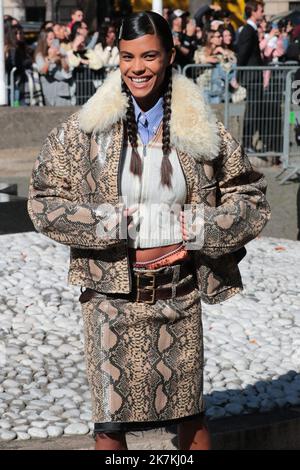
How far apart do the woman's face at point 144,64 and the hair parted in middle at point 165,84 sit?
0.02 meters

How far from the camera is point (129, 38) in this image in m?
3.84

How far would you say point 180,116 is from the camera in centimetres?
395

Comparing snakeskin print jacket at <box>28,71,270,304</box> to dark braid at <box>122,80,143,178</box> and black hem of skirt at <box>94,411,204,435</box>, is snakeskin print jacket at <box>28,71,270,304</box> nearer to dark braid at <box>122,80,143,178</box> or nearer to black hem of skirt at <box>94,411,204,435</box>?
dark braid at <box>122,80,143,178</box>

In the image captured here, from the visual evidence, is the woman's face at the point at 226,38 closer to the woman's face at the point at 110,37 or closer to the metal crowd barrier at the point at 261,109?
the metal crowd barrier at the point at 261,109

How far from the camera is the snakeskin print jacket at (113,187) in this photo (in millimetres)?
3875

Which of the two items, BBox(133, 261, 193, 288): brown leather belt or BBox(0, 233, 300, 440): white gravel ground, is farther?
BBox(0, 233, 300, 440): white gravel ground

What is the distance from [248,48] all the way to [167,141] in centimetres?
946

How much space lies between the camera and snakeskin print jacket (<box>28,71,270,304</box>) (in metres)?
3.88

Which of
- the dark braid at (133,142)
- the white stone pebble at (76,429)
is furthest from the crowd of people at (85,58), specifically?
the dark braid at (133,142)

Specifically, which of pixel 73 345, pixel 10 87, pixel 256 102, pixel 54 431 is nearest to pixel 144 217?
pixel 54 431

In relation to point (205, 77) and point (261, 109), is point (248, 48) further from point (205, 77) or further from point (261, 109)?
point (261, 109)

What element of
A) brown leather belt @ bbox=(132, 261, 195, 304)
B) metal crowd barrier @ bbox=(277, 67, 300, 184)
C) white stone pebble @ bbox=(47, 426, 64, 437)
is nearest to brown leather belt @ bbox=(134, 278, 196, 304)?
brown leather belt @ bbox=(132, 261, 195, 304)
